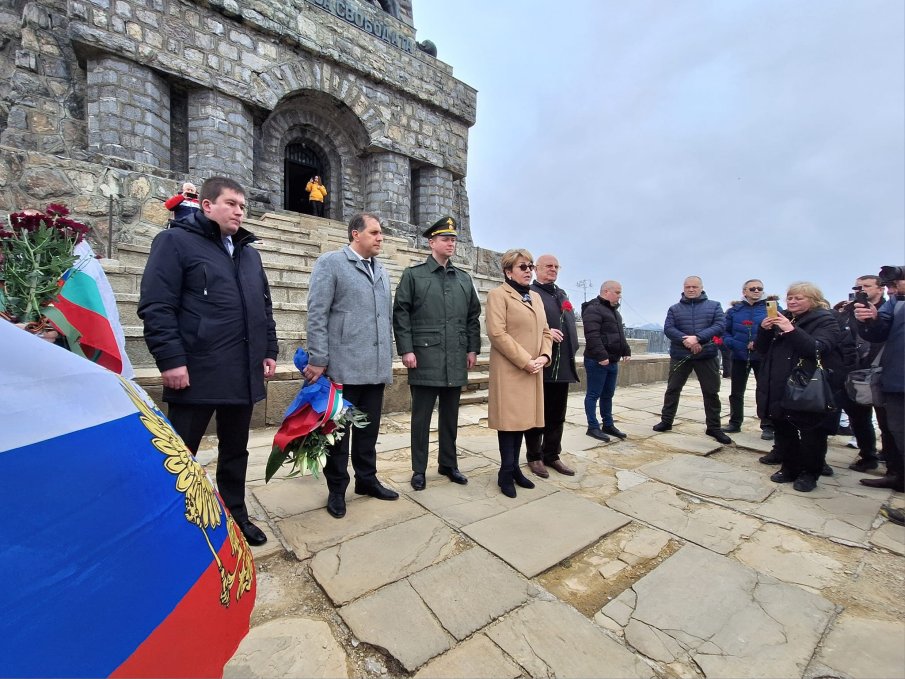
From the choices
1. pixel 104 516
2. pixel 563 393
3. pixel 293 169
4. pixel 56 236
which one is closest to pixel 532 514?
pixel 563 393

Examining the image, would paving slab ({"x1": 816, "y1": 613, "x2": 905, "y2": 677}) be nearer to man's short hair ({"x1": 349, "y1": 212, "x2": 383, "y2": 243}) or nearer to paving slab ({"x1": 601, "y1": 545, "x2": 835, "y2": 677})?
paving slab ({"x1": 601, "y1": 545, "x2": 835, "y2": 677})

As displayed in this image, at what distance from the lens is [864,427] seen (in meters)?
4.15

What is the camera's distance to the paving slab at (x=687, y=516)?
2553 mm

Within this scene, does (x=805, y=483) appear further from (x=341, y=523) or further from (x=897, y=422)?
(x=341, y=523)

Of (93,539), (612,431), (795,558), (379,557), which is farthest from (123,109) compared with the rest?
(795,558)

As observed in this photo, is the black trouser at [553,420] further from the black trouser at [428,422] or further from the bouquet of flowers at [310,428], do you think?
the bouquet of flowers at [310,428]

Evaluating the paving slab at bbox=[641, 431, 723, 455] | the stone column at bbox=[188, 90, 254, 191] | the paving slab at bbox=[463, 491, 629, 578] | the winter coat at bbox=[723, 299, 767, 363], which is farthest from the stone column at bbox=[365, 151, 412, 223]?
the paving slab at bbox=[463, 491, 629, 578]

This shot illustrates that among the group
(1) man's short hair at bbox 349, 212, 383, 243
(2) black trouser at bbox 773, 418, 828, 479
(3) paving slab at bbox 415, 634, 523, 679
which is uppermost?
(1) man's short hair at bbox 349, 212, 383, 243

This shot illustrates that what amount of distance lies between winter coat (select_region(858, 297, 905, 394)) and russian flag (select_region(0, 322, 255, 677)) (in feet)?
15.4

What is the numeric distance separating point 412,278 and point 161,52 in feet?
36.1

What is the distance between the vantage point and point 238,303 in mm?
2275

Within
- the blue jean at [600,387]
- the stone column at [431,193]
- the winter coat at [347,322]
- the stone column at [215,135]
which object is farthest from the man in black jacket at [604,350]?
the stone column at [431,193]

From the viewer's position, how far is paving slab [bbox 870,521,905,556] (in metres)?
2.53

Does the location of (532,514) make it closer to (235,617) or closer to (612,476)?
(612,476)
